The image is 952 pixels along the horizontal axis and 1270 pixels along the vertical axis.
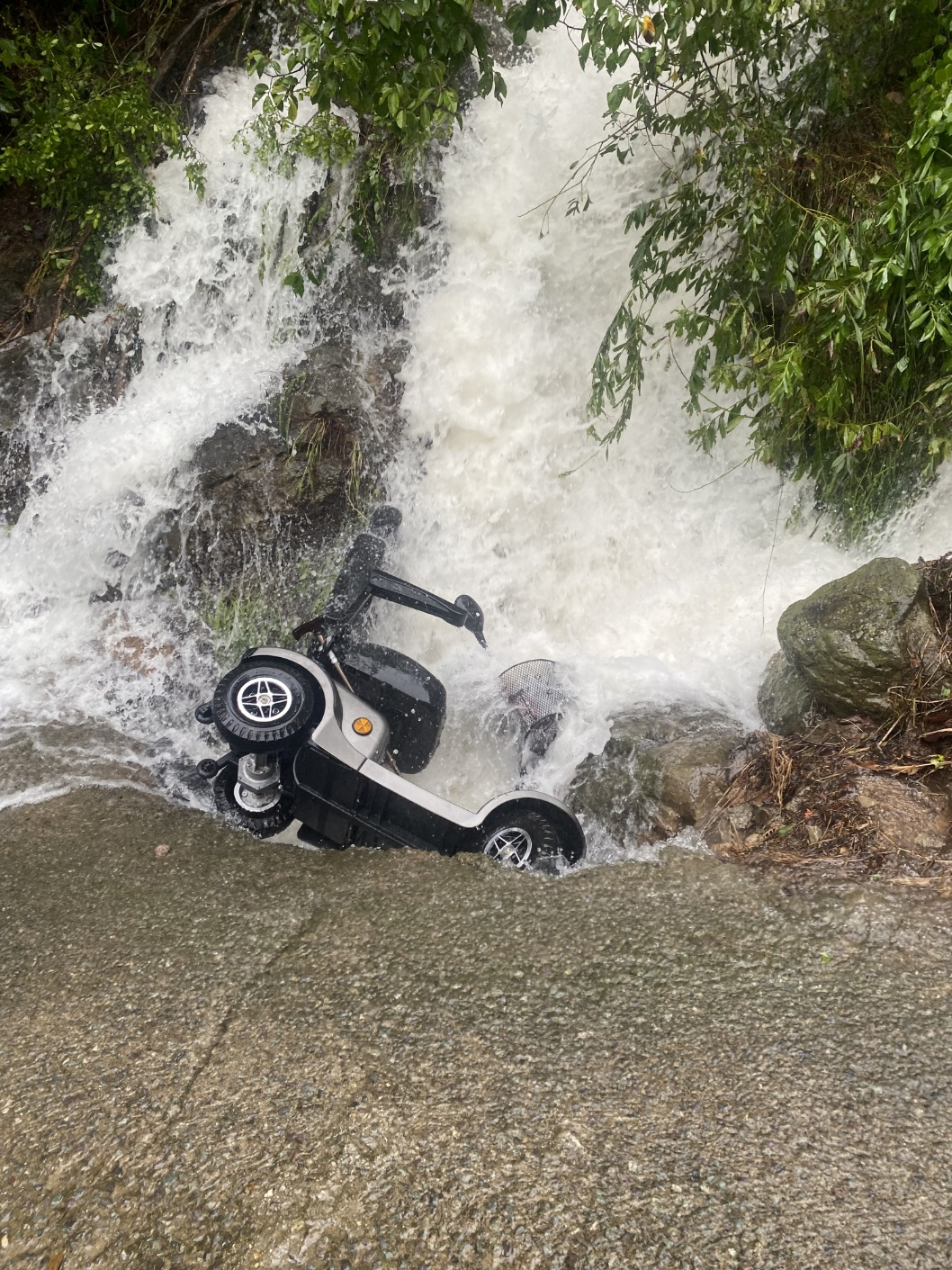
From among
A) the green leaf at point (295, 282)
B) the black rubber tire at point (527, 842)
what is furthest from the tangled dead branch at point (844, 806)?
the green leaf at point (295, 282)

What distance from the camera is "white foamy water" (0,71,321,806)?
16.7ft

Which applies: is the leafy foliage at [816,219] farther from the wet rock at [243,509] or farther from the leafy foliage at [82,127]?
the leafy foliage at [82,127]

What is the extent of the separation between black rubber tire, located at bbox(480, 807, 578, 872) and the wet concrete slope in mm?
214

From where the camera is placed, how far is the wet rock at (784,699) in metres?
4.20

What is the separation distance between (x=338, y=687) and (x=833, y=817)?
6.91 feet

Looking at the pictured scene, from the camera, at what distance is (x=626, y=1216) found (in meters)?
1.81

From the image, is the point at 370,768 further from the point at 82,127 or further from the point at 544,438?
the point at 82,127

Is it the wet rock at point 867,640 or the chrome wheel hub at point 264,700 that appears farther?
the wet rock at point 867,640

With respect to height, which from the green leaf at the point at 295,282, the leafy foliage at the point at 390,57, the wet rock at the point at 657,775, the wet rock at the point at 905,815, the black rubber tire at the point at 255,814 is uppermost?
the leafy foliage at the point at 390,57

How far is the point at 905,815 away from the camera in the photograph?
10.9 ft

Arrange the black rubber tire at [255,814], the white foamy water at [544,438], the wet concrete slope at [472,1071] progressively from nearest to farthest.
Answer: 1. the wet concrete slope at [472,1071]
2. the black rubber tire at [255,814]
3. the white foamy water at [544,438]

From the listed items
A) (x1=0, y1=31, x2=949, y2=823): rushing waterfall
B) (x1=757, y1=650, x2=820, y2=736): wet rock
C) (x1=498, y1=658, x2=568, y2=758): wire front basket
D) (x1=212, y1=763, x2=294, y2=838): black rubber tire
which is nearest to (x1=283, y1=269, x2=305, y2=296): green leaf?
(x1=0, y1=31, x2=949, y2=823): rushing waterfall

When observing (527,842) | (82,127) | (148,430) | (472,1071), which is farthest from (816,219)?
(82,127)

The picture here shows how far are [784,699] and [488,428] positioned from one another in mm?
2909
